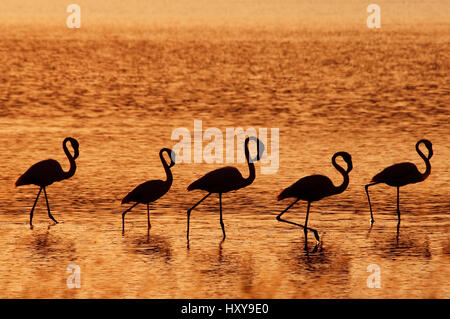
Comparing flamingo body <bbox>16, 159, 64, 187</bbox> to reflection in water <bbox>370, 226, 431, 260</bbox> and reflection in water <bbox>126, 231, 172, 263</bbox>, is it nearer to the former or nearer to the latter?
reflection in water <bbox>126, 231, 172, 263</bbox>

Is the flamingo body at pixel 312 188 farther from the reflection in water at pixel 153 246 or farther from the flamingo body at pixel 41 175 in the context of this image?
the flamingo body at pixel 41 175

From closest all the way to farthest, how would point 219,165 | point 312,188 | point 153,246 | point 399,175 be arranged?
point 153,246 → point 312,188 → point 399,175 → point 219,165

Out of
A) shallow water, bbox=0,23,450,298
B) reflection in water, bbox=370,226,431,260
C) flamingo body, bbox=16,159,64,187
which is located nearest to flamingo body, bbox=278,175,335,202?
shallow water, bbox=0,23,450,298

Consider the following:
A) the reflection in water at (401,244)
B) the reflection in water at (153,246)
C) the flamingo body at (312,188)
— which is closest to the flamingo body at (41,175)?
the reflection in water at (153,246)

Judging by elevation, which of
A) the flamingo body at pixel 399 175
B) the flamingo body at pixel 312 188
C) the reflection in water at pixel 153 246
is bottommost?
the reflection in water at pixel 153 246

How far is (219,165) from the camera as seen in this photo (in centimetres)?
1862

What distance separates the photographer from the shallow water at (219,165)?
1107cm

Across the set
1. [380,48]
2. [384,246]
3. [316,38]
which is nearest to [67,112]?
[384,246]

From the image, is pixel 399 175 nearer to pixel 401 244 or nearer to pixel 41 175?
pixel 401 244

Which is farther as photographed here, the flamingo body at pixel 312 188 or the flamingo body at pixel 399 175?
the flamingo body at pixel 399 175

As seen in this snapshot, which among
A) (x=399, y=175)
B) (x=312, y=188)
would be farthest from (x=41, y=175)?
(x=399, y=175)

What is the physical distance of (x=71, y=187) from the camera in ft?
53.3

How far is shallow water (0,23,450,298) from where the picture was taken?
11.1 m

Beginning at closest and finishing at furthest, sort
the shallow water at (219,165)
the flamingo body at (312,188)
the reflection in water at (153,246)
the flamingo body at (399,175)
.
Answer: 1. the shallow water at (219,165)
2. the reflection in water at (153,246)
3. the flamingo body at (312,188)
4. the flamingo body at (399,175)
